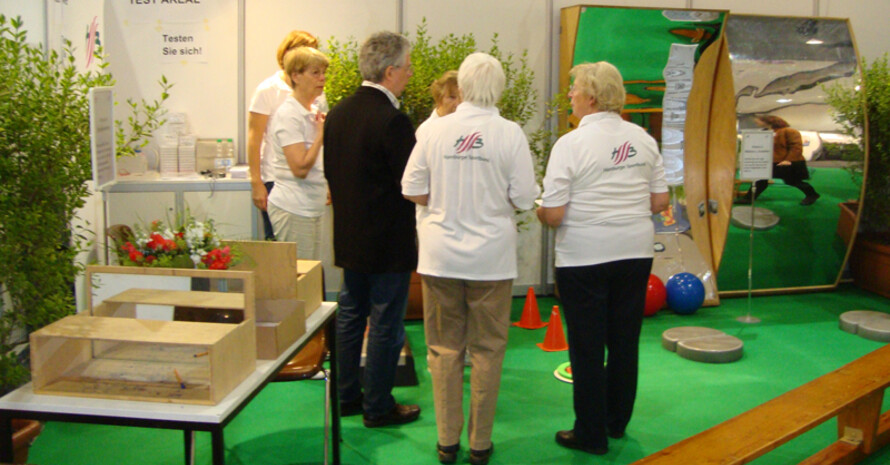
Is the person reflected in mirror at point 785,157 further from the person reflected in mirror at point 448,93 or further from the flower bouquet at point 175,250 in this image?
the flower bouquet at point 175,250

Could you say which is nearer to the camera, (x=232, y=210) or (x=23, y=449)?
(x=23, y=449)

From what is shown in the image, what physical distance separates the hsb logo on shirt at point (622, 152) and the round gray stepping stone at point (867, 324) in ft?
9.68

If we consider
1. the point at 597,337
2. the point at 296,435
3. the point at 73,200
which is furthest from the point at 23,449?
the point at 597,337

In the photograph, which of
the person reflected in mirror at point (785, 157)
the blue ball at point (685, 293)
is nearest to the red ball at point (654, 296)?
the blue ball at point (685, 293)

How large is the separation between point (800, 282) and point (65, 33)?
548cm

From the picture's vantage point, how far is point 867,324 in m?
5.14

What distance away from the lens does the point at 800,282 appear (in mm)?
6328

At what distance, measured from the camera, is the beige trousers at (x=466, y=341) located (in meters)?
2.99

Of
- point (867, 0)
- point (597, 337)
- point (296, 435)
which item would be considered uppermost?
point (867, 0)

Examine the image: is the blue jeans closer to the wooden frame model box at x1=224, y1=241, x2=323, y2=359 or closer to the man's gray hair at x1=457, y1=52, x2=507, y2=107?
the wooden frame model box at x1=224, y1=241, x2=323, y2=359

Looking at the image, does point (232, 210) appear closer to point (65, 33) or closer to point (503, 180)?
point (65, 33)

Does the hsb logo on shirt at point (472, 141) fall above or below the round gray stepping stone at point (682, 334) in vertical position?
above

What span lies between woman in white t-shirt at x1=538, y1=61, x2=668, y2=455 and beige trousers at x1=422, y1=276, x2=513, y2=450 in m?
0.30

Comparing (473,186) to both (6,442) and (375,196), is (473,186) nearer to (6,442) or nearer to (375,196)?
(375,196)
